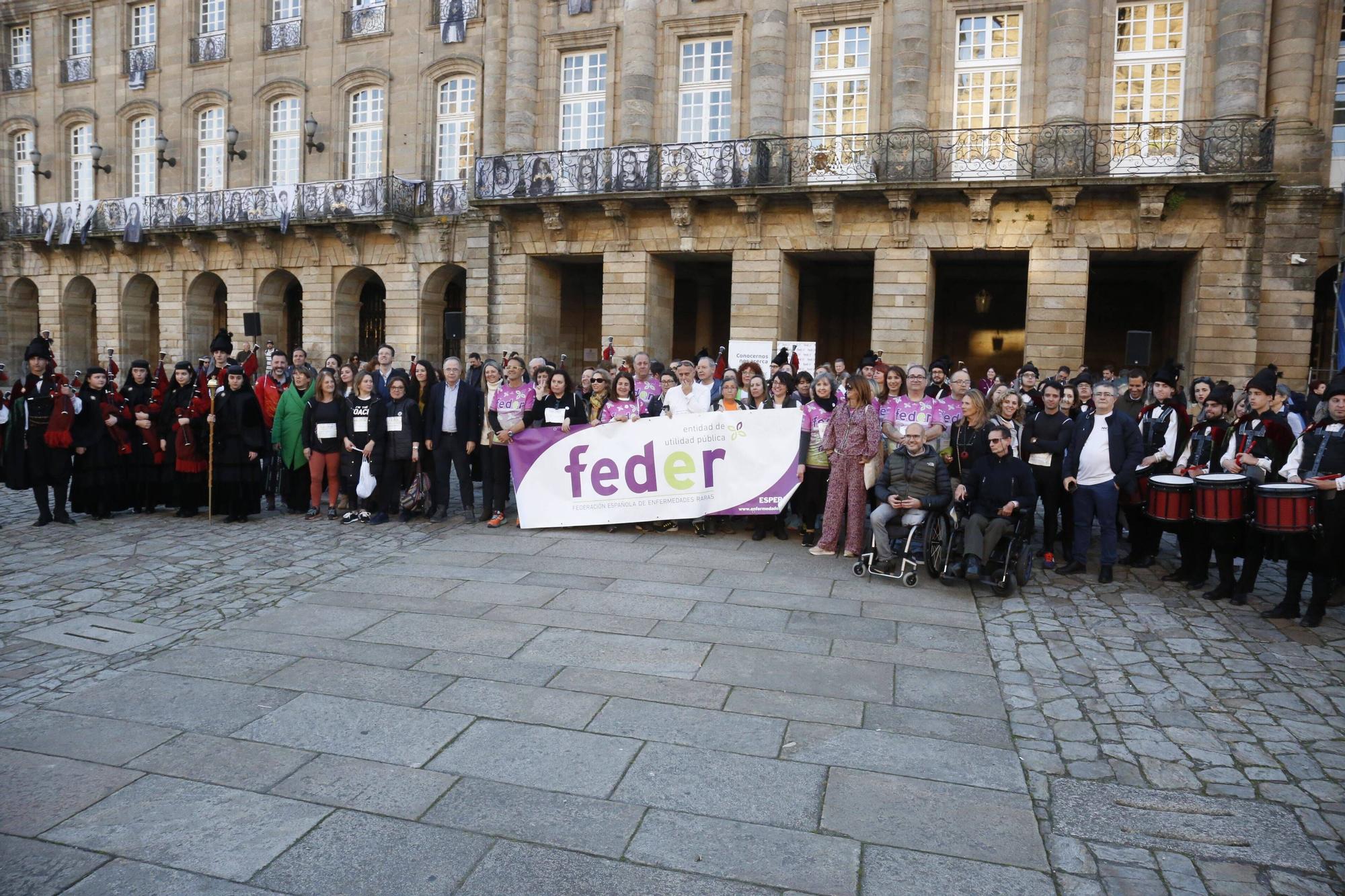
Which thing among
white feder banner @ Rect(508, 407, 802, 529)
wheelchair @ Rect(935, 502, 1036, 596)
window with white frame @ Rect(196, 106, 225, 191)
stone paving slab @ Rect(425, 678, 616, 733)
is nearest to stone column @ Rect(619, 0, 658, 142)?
white feder banner @ Rect(508, 407, 802, 529)

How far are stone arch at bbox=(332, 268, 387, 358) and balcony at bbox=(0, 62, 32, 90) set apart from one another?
17.9 metres

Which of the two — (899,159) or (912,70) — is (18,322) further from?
(912,70)

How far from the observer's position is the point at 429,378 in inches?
481

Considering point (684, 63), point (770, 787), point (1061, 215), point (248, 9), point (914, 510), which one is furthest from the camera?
point (248, 9)

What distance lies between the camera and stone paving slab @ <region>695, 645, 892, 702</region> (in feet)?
19.1

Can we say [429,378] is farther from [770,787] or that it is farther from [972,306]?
[972,306]

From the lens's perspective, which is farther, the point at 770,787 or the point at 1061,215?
the point at 1061,215

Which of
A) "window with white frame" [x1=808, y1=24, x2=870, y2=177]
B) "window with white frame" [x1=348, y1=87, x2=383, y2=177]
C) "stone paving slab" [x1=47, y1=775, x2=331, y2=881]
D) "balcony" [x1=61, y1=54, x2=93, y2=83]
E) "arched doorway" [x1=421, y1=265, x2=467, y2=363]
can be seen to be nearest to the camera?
"stone paving slab" [x1=47, y1=775, x2=331, y2=881]

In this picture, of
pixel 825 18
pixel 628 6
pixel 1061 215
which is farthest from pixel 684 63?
pixel 1061 215

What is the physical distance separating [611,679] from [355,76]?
1083 inches

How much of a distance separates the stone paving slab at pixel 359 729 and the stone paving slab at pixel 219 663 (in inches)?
27.2

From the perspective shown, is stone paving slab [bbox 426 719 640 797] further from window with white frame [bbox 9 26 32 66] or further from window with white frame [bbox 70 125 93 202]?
window with white frame [bbox 9 26 32 66]

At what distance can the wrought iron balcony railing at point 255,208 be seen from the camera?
26.7 meters

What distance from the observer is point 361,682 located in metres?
5.80
